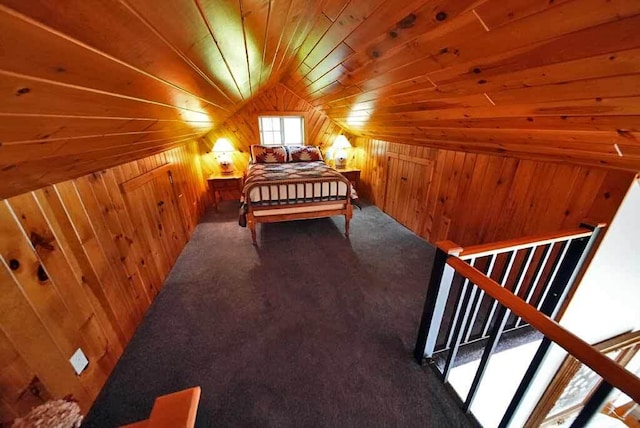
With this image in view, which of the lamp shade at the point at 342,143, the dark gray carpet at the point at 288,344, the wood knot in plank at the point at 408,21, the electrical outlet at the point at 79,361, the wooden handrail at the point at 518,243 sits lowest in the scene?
the dark gray carpet at the point at 288,344

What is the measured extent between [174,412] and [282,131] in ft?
14.8

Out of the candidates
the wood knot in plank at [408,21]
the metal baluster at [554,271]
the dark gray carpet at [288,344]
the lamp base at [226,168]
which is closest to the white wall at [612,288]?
the metal baluster at [554,271]

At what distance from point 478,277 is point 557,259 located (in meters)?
0.83

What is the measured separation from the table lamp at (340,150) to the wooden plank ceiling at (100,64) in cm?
316

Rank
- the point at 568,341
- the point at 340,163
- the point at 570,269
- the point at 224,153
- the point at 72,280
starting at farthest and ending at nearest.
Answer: the point at 340,163
the point at 224,153
the point at 570,269
the point at 72,280
the point at 568,341

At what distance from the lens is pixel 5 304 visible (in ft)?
2.89

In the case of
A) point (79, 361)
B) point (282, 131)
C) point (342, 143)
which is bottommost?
point (79, 361)

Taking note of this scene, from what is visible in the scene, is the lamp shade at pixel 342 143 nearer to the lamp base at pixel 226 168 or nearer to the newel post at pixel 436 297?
the lamp base at pixel 226 168

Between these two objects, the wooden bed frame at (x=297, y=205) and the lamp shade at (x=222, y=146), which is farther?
the lamp shade at (x=222, y=146)

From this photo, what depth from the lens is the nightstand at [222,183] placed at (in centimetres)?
381

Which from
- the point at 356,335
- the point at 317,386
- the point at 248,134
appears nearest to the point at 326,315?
the point at 356,335

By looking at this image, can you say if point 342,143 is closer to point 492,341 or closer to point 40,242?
point 492,341

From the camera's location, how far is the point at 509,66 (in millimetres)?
942

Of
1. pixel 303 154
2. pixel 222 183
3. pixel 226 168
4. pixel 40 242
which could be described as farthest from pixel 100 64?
pixel 226 168
